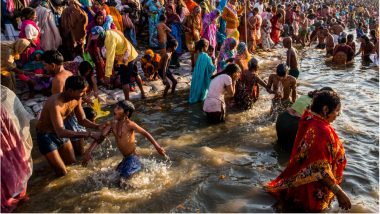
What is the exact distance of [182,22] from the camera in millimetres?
10414

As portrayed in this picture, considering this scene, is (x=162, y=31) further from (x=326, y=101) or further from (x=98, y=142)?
(x=326, y=101)

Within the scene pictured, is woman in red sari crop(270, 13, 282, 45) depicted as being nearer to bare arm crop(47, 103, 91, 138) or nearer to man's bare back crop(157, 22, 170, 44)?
man's bare back crop(157, 22, 170, 44)

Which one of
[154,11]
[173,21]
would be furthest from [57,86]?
[154,11]

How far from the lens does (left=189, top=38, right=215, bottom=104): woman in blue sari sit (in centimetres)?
765

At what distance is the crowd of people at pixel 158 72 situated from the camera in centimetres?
361

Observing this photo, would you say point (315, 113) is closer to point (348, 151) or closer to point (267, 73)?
point (348, 151)

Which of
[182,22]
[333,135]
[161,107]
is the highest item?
[182,22]

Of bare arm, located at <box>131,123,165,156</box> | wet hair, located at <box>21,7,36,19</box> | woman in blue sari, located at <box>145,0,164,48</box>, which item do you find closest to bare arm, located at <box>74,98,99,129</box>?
bare arm, located at <box>131,123,165,156</box>

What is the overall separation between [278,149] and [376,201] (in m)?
Result: 1.64

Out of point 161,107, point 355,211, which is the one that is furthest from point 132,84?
point 355,211

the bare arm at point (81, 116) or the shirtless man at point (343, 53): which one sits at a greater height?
the bare arm at point (81, 116)

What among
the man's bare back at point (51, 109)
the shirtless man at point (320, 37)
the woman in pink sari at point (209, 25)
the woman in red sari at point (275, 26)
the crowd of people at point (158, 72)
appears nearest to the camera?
the crowd of people at point (158, 72)

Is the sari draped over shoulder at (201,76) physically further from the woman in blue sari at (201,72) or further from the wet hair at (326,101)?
the wet hair at (326,101)

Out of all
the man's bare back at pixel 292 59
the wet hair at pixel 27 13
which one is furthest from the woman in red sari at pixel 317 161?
the wet hair at pixel 27 13
